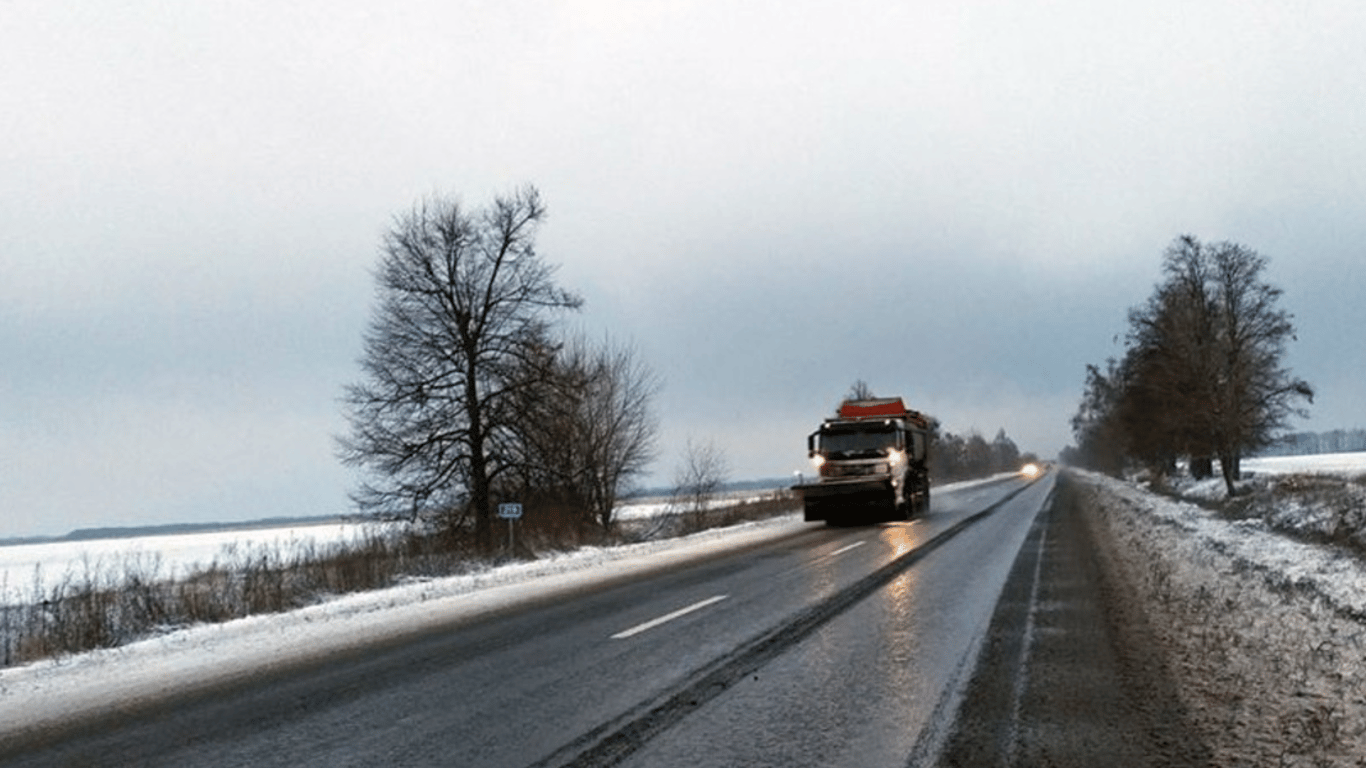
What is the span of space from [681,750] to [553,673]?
2.36 metres

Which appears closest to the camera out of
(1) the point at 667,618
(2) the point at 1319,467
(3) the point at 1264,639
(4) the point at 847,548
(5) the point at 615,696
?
(5) the point at 615,696

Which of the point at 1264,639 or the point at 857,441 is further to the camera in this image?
the point at 857,441

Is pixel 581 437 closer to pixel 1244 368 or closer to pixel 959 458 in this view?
pixel 1244 368

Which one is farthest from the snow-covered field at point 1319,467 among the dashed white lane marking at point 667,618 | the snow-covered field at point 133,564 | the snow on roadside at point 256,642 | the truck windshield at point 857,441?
the snow-covered field at point 133,564

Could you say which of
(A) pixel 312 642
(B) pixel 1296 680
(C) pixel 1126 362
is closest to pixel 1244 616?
(B) pixel 1296 680

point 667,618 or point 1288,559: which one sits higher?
point 667,618

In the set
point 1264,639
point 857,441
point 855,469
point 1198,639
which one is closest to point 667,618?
point 1198,639

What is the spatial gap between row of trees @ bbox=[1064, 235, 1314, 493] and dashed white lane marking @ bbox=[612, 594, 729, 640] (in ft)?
102

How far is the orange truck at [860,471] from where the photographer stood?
87.5 feet

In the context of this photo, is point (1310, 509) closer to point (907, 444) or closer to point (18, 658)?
point (907, 444)

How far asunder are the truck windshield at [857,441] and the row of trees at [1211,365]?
53.6ft

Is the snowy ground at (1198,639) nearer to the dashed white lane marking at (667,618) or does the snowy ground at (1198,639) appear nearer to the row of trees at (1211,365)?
the dashed white lane marking at (667,618)

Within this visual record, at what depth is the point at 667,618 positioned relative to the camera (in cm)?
948

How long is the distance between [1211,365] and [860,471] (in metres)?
20.6
